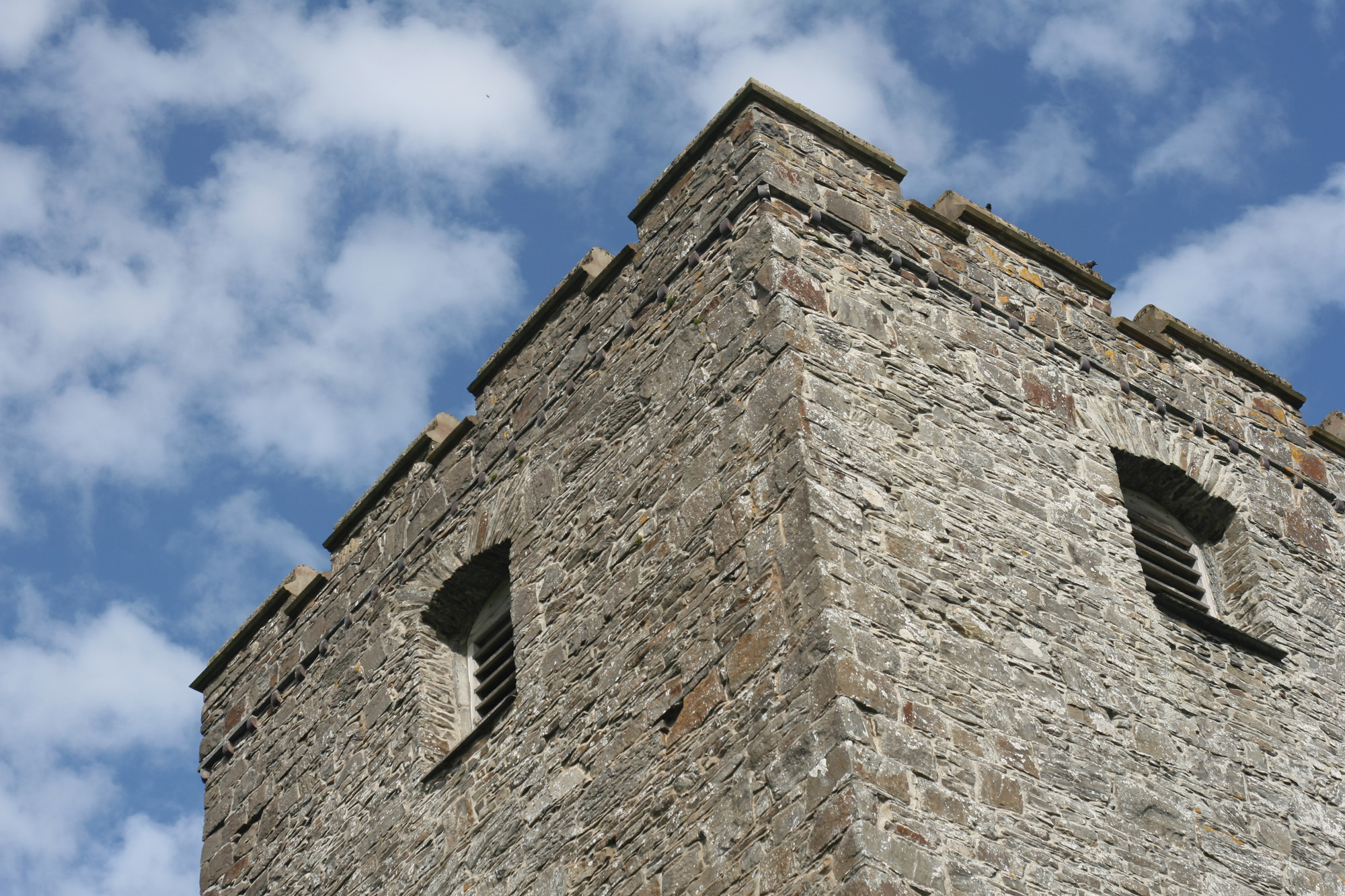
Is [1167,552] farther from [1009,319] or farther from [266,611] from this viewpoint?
[266,611]

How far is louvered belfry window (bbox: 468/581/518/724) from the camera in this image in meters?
10.5

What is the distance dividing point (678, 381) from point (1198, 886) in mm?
3648

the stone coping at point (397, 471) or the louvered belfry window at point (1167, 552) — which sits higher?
the stone coping at point (397, 471)

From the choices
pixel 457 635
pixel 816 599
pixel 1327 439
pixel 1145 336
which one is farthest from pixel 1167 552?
pixel 457 635

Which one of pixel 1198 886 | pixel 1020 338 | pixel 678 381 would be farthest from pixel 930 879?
pixel 1020 338

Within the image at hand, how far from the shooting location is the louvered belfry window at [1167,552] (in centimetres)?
1009

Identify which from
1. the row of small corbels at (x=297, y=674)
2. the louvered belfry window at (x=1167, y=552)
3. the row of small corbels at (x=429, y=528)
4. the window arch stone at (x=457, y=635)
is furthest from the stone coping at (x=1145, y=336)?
the row of small corbels at (x=297, y=674)

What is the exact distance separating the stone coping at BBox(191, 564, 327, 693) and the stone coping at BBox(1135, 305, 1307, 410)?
227 inches

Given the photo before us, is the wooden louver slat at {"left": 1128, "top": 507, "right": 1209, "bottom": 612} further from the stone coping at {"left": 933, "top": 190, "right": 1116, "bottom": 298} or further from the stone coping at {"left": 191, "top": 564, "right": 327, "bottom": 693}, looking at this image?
the stone coping at {"left": 191, "top": 564, "right": 327, "bottom": 693}

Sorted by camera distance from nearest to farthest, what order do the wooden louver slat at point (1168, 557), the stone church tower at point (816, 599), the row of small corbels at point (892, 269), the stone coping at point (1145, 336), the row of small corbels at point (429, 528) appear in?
the stone church tower at point (816, 599) < the row of small corbels at point (892, 269) < the wooden louver slat at point (1168, 557) < the row of small corbels at point (429, 528) < the stone coping at point (1145, 336)

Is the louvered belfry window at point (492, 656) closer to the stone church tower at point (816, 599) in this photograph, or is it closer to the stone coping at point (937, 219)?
the stone church tower at point (816, 599)

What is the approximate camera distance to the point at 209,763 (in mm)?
12508

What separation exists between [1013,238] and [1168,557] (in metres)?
2.16

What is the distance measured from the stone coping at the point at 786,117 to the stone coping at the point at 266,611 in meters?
3.87
